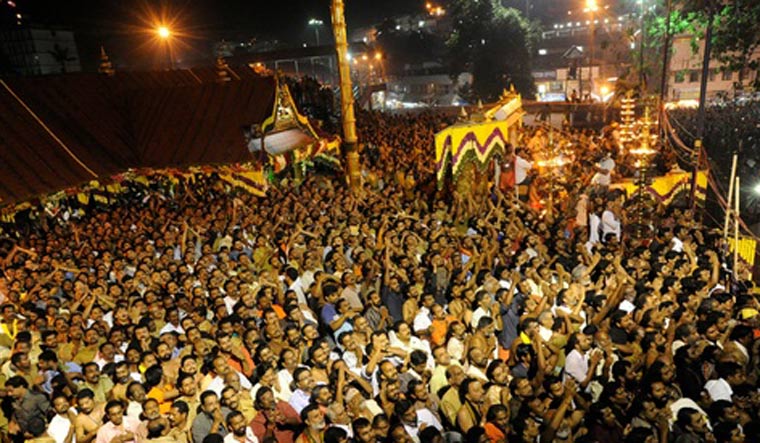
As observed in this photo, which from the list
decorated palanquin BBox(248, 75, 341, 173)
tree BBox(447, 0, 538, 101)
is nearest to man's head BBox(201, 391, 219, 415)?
decorated palanquin BBox(248, 75, 341, 173)

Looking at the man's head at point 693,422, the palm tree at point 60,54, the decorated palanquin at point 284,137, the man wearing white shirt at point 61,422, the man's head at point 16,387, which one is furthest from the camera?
the palm tree at point 60,54

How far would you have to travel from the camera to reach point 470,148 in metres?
11.2

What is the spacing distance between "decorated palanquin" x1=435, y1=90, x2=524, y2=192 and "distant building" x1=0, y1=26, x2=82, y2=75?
25842 mm

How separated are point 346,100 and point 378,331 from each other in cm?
758

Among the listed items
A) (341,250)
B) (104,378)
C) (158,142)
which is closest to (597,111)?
(158,142)

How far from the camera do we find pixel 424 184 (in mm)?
12781

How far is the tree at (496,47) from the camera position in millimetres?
35531

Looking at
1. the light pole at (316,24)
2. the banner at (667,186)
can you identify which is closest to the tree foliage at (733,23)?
the banner at (667,186)

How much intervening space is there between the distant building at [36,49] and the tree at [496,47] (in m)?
23.5

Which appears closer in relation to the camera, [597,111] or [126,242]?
[126,242]

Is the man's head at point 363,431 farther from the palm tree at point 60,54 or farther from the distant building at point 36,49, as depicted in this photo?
the palm tree at point 60,54

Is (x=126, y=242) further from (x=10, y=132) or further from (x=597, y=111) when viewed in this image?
(x=597, y=111)

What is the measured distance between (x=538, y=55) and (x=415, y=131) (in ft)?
92.7

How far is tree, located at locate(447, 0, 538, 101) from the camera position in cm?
3553
